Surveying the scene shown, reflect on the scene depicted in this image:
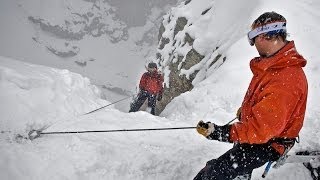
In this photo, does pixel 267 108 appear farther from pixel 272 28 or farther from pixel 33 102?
pixel 33 102

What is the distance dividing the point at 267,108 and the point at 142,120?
4.27 m

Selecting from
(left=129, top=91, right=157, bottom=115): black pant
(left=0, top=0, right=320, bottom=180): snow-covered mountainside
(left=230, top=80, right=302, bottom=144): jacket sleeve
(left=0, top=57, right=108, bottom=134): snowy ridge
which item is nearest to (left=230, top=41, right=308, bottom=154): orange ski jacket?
(left=230, top=80, right=302, bottom=144): jacket sleeve

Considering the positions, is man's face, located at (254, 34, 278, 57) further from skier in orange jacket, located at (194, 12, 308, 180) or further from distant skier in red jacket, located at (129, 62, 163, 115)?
distant skier in red jacket, located at (129, 62, 163, 115)

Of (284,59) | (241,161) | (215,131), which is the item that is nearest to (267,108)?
(284,59)

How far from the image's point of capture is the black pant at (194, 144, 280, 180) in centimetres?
316

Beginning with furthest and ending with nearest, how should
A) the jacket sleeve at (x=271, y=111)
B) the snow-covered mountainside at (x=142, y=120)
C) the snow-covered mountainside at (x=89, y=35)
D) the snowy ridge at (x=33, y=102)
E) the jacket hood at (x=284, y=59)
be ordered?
the snow-covered mountainside at (x=89, y=35) < the snowy ridge at (x=33, y=102) < the snow-covered mountainside at (x=142, y=120) < the jacket hood at (x=284, y=59) < the jacket sleeve at (x=271, y=111)

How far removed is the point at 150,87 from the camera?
452 inches

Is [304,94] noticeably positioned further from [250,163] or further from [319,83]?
[319,83]

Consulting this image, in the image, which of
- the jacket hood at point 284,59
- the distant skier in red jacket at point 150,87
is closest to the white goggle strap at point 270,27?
the jacket hood at point 284,59

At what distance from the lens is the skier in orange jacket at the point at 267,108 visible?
8.94 ft

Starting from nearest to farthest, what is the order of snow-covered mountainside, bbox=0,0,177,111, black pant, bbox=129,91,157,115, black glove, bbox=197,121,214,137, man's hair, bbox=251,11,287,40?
man's hair, bbox=251,11,287,40 → black glove, bbox=197,121,214,137 → black pant, bbox=129,91,157,115 → snow-covered mountainside, bbox=0,0,177,111

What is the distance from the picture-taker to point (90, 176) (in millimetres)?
4164

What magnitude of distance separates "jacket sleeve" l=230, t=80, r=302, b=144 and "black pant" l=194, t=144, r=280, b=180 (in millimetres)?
388

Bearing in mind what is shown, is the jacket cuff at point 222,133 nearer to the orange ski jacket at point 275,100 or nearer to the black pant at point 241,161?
the orange ski jacket at point 275,100
